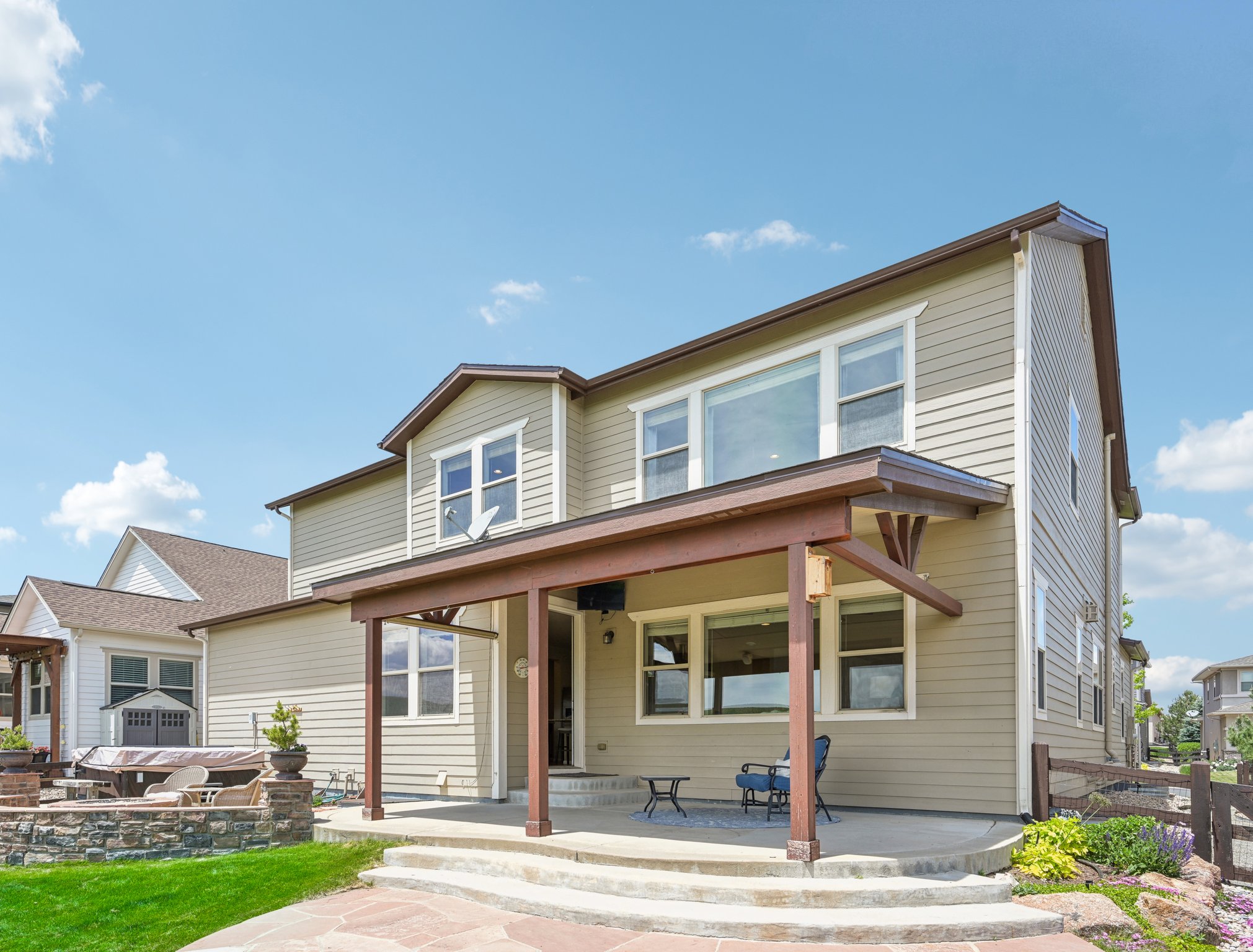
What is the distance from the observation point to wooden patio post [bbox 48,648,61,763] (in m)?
16.5

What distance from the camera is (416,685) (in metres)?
12.4

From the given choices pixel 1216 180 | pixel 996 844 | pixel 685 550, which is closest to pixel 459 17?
pixel 685 550

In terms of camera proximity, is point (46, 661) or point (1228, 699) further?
point (1228, 699)

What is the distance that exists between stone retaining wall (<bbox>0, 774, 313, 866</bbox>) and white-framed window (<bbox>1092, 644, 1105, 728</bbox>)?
35.7 ft

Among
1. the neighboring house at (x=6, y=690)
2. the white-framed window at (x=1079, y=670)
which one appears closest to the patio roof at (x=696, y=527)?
the white-framed window at (x=1079, y=670)

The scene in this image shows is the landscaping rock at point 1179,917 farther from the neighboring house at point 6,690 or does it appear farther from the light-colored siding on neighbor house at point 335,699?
the neighboring house at point 6,690

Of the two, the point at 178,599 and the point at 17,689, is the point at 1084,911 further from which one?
the point at 178,599

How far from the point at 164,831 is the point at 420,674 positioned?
396cm

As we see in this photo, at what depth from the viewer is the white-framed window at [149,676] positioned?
720 inches

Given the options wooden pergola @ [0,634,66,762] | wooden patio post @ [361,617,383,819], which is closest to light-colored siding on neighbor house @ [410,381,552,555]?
wooden patio post @ [361,617,383,819]

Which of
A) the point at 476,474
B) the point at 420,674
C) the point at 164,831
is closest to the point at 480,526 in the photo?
the point at 476,474

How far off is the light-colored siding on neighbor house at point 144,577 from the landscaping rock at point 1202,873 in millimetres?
20986

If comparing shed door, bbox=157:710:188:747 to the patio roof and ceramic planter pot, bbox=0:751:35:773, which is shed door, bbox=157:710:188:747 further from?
the patio roof

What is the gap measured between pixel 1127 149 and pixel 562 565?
476 inches
